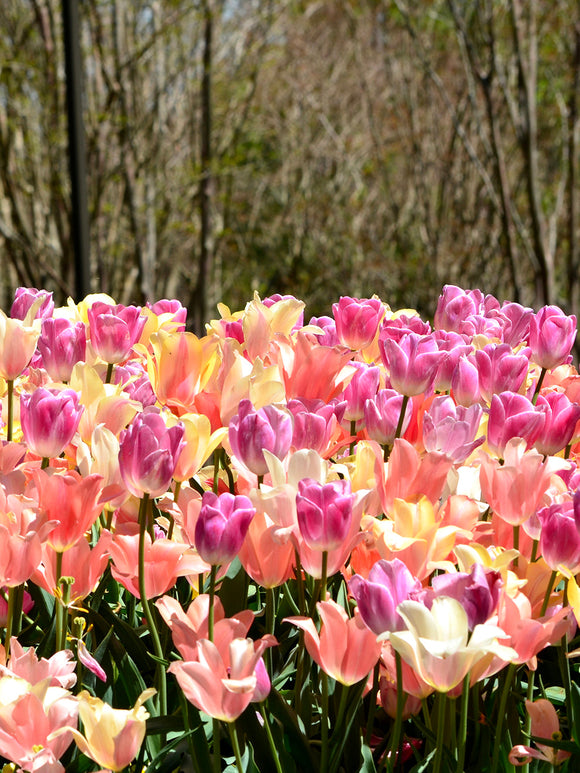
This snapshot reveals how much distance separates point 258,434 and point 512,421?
0.35 meters

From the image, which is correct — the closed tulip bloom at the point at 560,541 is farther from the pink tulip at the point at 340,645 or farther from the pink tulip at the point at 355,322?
the pink tulip at the point at 355,322

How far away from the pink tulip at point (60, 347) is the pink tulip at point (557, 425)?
0.76 m

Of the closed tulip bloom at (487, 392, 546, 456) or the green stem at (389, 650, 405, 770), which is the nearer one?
the green stem at (389, 650, 405, 770)

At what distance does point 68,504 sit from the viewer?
108 cm

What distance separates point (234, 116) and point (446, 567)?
840 centimetres

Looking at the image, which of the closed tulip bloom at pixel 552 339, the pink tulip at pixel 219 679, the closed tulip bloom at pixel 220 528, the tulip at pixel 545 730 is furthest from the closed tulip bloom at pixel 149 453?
the closed tulip bloom at pixel 552 339

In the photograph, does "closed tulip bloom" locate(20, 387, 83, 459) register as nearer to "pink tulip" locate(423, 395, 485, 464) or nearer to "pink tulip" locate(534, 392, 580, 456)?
"pink tulip" locate(423, 395, 485, 464)

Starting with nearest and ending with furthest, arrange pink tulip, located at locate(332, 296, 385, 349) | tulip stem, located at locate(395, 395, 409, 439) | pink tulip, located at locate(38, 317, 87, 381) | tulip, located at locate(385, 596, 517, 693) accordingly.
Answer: tulip, located at locate(385, 596, 517, 693) < tulip stem, located at locate(395, 395, 409, 439) < pink tulip, located at locate(38, 317, 87, 381) < pink tulip, located at locate(332, 296, 385, 349)

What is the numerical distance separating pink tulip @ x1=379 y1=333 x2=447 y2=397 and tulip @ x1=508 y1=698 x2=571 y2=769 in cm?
51

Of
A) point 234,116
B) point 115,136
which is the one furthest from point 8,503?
point 234,116

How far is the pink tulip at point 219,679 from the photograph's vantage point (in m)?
0.84

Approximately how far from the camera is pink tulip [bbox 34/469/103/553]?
1.07 meters

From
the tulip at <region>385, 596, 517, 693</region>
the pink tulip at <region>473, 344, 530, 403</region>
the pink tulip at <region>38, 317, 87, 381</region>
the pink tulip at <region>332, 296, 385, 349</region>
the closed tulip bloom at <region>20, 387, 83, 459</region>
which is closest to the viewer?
the tulip at <region>385, 596, 517, 693</region>

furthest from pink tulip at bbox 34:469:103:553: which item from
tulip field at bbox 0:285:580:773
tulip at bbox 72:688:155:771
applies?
tulip at bbox 72:688:155:771
